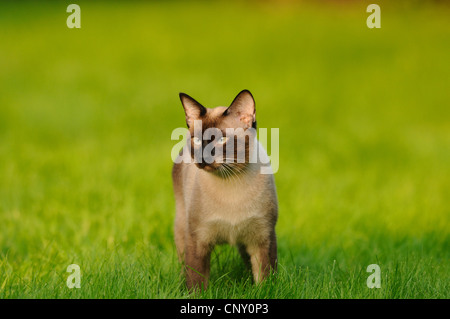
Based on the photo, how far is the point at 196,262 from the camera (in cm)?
357

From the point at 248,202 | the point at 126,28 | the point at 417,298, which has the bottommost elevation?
the point at 417,298

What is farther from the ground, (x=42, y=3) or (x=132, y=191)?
(x=42, y=3)

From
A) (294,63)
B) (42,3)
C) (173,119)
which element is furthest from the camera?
(42,3)

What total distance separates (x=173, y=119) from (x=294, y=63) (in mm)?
3619

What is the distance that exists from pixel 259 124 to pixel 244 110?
5.15m

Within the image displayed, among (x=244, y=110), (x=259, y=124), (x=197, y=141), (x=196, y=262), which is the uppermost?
(x=259, y=124)

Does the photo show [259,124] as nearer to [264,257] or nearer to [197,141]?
[264,257]

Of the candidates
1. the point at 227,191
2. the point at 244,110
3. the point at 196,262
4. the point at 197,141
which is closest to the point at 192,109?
the point at 197,141

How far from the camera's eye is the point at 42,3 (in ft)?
63.9

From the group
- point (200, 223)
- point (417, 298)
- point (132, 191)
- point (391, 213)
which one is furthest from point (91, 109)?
point (417, 298)

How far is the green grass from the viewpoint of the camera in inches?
155

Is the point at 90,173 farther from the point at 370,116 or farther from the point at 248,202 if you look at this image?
the point at 370,116

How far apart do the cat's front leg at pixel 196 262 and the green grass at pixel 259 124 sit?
0.10 metres
